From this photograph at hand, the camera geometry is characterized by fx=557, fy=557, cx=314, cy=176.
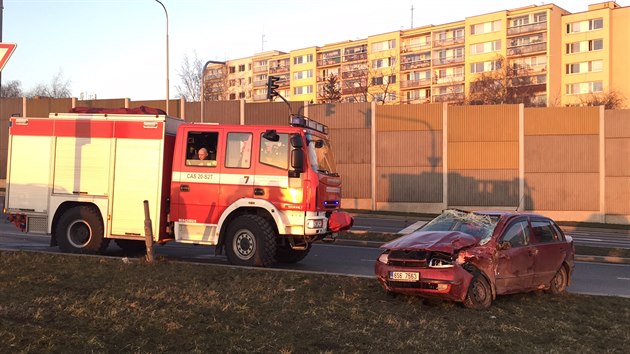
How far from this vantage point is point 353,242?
56.1 ft

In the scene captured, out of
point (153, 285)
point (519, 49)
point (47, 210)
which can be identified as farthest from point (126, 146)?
point (519, 49)

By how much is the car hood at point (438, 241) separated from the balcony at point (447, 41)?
79956 millimetres

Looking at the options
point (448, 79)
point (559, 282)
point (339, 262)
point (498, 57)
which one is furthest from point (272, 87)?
point (448, 79)

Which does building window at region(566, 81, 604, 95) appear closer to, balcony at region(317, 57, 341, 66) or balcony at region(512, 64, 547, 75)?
balcony at region(512, 64, 547, 75)

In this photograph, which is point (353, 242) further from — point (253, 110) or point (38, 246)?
point (253, 110)

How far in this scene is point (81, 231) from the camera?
11.6m

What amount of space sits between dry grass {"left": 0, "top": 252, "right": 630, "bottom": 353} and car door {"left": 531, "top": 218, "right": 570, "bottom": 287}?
387 millimetres

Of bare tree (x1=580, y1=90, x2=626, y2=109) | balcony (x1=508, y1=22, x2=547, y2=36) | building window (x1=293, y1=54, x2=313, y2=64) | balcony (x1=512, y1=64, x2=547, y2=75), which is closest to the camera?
bare tree (x1=580, y1=90, x2=626, y2=109)

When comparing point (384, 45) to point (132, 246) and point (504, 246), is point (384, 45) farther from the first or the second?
point (504, 246)

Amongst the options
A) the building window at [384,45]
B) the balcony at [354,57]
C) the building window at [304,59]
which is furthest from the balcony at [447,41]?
the building window at [304,59]

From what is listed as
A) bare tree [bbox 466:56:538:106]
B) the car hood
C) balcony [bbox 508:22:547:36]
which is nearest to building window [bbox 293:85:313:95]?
balcony [bbox 508:22:547:36]

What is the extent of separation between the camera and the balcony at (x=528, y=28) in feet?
244

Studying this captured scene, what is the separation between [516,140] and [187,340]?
3493 centimetres

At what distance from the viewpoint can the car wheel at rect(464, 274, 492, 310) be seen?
301 inches
